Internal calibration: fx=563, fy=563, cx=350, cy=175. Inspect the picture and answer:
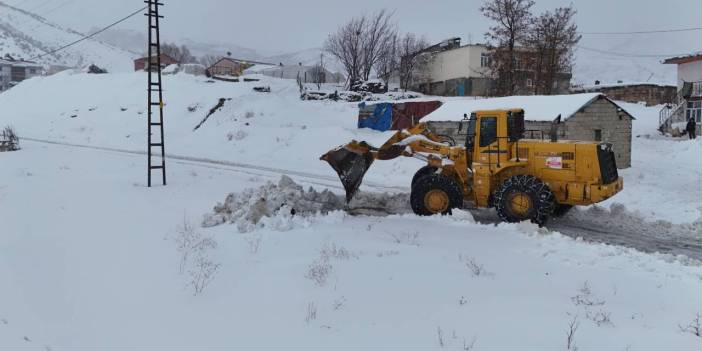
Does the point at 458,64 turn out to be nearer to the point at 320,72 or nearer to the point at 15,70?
the point at 320,72

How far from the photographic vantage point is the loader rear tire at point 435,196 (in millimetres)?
12164

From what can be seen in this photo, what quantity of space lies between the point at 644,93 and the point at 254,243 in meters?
57.6

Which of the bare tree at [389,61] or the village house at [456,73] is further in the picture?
the bare tree at [389,61]

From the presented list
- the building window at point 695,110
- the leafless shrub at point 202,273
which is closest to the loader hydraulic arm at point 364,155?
the leafless shrub at point 202,273

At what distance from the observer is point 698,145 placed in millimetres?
25500

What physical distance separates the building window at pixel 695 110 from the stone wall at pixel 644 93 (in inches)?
663

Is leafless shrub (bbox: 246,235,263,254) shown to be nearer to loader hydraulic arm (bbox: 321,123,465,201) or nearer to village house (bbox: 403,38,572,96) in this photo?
loader hydraulic arm (bbox: 321,123,465,201)

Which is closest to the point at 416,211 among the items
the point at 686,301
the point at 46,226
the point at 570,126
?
the point at 686,301

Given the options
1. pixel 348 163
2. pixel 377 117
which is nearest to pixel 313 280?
pixel 348 163

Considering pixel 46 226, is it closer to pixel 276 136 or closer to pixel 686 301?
pixel 686 301

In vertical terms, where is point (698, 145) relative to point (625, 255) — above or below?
above

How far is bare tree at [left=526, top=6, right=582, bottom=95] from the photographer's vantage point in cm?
3994

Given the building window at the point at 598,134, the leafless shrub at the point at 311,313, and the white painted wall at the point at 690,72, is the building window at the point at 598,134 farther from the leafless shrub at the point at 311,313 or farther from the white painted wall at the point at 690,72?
the white painted wall at the point at 690,72

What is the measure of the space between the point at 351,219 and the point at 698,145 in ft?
68.8
